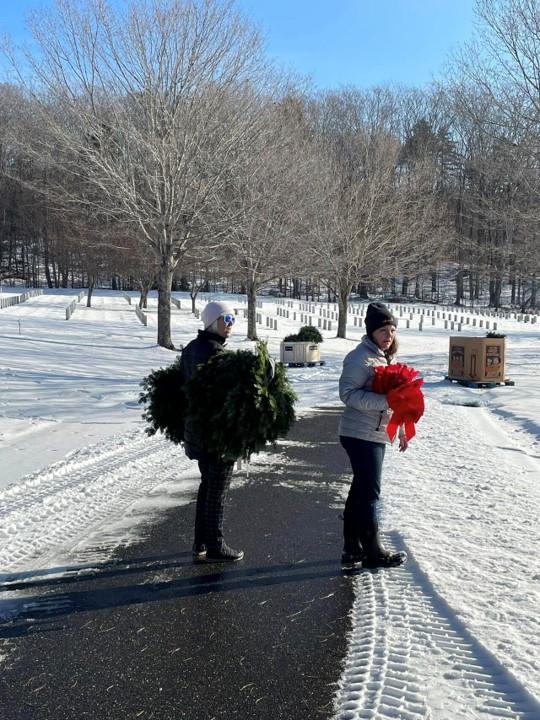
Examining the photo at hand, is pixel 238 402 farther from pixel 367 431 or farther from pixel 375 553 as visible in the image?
pixel 375 553

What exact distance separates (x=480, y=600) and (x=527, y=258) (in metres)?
21.1

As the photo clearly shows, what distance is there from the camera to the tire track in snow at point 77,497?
193 inches

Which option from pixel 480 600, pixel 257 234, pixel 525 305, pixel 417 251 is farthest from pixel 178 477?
pixel 525 305

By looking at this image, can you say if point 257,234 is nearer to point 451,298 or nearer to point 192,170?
point 192,170

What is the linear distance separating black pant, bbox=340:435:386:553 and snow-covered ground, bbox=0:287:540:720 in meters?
0.29

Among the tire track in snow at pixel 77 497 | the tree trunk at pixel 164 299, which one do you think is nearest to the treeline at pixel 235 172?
the tree trunk at pixel 164 299

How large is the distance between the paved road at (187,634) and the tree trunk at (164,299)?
581 inches

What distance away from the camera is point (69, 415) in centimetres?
1088

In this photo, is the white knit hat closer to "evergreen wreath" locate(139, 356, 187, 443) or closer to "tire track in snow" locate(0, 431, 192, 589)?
"evergreen wreath" locate(139, 356, 187, 443)

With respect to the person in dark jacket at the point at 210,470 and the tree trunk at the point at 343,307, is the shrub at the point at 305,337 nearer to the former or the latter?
the tree trunk at the point at 343,307

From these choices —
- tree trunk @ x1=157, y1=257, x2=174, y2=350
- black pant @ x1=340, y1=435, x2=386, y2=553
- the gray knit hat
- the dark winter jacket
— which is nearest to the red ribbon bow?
black pant @ x1=340, y1=435, x2=386, y2=553

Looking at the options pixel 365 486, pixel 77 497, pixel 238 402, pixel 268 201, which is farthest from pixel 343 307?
pixel 238 402

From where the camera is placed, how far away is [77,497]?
6.17 m

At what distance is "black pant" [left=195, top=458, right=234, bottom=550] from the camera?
181 inches
